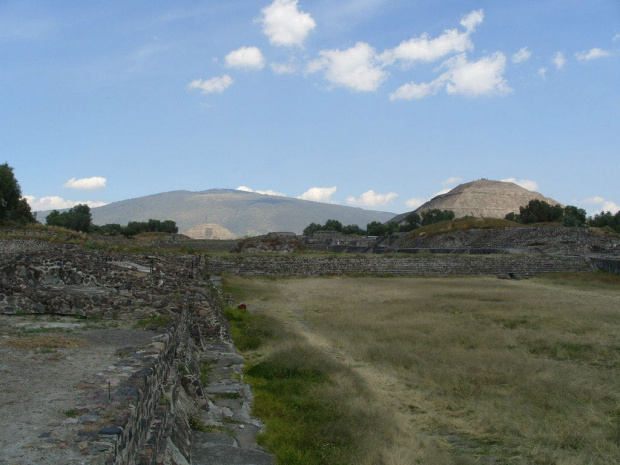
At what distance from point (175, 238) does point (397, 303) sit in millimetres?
38283

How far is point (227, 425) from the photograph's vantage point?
607cm

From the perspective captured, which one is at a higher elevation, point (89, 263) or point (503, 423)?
point (89, 263)

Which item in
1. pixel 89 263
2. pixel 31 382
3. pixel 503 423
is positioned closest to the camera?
pixel 31 382

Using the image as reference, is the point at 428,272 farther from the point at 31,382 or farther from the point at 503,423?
the point at 31,382

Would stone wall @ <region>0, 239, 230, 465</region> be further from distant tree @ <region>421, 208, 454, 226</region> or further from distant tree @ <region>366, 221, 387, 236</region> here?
distant tree @ <region>421, 208, 454, 226</region>

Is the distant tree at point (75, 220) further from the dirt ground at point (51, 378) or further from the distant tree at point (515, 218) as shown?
the dirt ground at point (51, 378)

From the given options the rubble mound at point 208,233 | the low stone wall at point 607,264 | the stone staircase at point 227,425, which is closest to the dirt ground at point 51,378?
the stone staircase at point 227,425

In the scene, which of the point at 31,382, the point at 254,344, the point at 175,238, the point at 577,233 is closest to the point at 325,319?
the point at 254,344

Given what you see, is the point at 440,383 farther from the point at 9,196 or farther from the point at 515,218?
the point at 515,218

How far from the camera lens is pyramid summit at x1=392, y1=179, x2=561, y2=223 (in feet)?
342

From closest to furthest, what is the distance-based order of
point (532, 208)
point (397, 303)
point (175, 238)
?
point (397, 303) → point (175, 238) → point (532, 208)

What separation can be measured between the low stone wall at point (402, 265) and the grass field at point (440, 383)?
522 inches

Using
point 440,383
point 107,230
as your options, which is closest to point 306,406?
point 440,383

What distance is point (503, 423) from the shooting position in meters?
6.34
